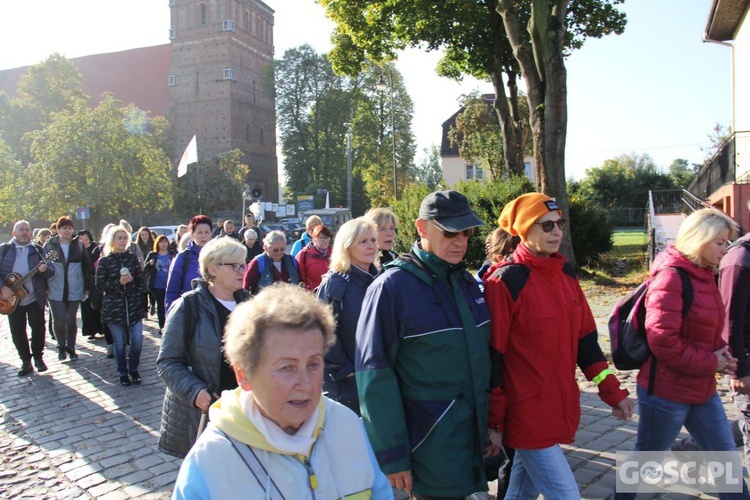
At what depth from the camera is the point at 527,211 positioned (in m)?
3.31

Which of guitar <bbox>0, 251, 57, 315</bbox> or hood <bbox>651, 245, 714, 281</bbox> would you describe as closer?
hood <bbox>651, 245, 714, 281</bbox>

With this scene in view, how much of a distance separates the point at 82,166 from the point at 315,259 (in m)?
32.7

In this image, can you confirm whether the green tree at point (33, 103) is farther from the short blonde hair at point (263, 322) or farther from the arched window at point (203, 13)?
the short blonde hair at point (263, 322)

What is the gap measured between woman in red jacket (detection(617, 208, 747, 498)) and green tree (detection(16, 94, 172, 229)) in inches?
1427

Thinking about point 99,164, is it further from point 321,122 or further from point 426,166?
point 426,166

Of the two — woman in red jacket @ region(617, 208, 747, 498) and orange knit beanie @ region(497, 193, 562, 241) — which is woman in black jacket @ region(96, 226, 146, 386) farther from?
woman in red jacket @ region(617, 208, 747, 498)

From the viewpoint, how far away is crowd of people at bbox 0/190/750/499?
190cm

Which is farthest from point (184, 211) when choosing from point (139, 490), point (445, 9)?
point (139, 490)

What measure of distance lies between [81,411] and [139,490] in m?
2.60

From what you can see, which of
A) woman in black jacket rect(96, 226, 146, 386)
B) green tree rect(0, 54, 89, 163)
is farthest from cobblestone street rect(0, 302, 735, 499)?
green tree rect(0, 54, 89, 163)

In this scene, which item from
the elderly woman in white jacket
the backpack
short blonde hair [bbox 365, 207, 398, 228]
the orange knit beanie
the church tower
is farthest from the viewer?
the church tower

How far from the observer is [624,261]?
19.8 meters

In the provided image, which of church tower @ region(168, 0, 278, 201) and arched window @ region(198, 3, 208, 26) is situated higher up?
arched window @ region(198, 3, 208, 26)

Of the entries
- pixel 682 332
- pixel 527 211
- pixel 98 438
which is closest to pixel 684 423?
pixel 682 332
